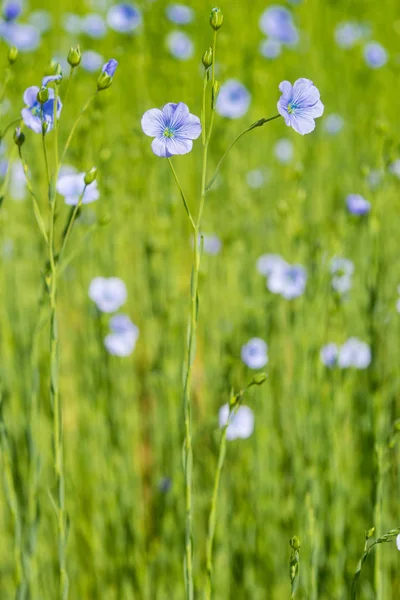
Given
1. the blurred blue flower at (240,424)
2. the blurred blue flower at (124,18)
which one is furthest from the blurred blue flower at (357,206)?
the blurred blue flower at (124,18)

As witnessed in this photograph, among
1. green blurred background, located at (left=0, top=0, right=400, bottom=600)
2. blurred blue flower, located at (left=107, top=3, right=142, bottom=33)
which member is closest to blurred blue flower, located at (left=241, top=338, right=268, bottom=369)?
green blurred background, located at (left=0, top=0, right=400, bottom=600)

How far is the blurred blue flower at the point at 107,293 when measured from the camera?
1.66m

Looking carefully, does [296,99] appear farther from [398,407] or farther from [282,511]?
[398,407]

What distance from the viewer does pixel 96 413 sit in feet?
5.33

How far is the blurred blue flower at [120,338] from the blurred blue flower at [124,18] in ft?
3.35

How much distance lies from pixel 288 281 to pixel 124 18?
1.34 meters

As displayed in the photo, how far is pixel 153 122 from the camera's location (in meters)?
0.75

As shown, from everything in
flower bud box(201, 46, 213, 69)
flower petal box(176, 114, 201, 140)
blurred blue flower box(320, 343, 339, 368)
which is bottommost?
blurred blue flower box(320, 343, 339, 368)

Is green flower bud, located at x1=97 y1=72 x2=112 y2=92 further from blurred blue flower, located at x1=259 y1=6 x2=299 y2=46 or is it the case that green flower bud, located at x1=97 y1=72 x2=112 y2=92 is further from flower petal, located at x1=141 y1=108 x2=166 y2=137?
blurred blue flower, located at x1=259 y1=6 x2=299 y2=46

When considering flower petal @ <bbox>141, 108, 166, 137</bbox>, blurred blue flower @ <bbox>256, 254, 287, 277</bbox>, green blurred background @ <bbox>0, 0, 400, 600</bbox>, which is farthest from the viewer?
blurred blue flower @ <bbox>256, 254, 287, 277</bbox>

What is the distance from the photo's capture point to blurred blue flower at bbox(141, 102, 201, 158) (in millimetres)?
738

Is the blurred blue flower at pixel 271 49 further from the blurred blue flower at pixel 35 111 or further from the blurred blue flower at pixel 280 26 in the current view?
the blurred blue flower at pixel 35 111

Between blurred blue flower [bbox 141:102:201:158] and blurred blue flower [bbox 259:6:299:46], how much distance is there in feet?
8.08

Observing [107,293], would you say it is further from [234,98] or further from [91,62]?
[234,98]
